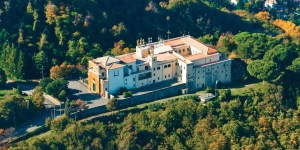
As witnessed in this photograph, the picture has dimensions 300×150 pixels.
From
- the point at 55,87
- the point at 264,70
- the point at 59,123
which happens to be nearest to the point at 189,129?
the point at 264,70

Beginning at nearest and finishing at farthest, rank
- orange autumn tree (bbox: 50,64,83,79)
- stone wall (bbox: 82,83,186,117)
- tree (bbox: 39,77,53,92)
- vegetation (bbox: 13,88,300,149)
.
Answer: vegetation (bbox: 13,88,300,149) → stone wall (bbox: 82,83,186,117) → tree (bbox: 39,77,53,92) → orange autumn tree (bbox: 50,64,83,79)

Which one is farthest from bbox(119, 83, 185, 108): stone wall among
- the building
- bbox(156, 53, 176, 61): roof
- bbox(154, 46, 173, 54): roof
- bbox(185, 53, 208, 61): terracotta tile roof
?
bbox(154, 46, 173, 54): roof

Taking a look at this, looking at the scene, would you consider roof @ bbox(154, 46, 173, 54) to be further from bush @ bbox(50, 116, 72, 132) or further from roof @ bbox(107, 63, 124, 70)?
bush @ bbox(50, 116, 72, 132)

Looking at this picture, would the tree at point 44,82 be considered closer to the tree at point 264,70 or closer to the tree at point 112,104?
the tree at point 112,104

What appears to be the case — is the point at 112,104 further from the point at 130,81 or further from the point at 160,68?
the point at 160,68

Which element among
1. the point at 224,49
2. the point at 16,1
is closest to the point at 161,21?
the point at 224,49

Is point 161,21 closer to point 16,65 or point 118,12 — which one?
point 118,12
